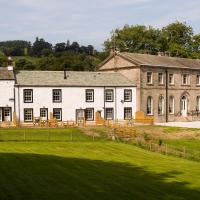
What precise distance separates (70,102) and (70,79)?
3.26m

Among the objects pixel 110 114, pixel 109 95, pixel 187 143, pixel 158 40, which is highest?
pixel 158 40

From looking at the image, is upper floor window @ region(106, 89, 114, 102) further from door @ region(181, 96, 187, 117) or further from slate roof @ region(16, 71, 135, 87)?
door @ region(181, 96, 187, 117)

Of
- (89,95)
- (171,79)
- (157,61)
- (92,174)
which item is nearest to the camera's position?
(92,174)

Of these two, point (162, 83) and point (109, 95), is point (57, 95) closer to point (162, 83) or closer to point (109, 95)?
point (109, 95)

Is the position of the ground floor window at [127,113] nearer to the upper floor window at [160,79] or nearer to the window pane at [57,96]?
the upper floor window at [160,79]

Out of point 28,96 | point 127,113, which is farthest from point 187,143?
point 28,96

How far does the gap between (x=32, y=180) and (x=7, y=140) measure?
Answer: 19.0m

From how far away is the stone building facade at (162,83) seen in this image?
57625mm

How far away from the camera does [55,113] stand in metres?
52.3

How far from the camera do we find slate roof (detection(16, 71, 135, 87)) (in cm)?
5166

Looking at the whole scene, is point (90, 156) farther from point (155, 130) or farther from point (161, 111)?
point (161, 111)

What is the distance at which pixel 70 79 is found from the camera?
178 feet

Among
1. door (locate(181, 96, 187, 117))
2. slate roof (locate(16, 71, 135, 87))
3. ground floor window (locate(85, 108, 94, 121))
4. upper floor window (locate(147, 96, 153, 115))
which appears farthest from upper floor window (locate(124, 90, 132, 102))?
door (locate(181, 96, 187, 117))

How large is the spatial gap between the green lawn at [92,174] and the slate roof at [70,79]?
18.2m
